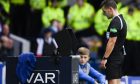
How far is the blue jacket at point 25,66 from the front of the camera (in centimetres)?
1186

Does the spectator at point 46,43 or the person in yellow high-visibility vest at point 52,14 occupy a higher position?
the person in yellow high-visibility vest at point 52,14

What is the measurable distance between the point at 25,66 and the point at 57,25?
24.9 feet

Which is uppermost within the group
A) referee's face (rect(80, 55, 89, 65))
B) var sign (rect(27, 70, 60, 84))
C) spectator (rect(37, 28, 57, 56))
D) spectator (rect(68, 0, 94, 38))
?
spectator (rect(68, 0, 94, 38))

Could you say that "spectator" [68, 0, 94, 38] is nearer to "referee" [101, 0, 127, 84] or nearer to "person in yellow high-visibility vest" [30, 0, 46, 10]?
"person in yellow high-visibility vest" [30, 0, 46, 10]

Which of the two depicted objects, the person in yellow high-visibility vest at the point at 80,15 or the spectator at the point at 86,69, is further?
the person in yellow high-visibility vest at the point at 80,15

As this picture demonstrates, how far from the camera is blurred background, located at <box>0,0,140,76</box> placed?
19109 mm

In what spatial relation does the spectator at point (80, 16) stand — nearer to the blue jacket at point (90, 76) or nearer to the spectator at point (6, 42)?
the spectator at point (6, 42)

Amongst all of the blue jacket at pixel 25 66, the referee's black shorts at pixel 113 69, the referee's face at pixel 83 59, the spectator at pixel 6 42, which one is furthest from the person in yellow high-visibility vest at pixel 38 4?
the blue jacket at pixel 25 66

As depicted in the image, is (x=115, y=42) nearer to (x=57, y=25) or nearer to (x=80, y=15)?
(x=57, y=25)

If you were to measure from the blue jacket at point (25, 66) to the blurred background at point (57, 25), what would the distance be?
6.48 meters

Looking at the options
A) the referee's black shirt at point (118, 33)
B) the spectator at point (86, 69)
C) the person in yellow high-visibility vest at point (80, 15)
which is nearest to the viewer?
the referee's black shirt at point (118, 33)

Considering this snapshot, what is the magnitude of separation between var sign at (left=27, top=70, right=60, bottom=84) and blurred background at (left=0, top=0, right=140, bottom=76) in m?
6.46

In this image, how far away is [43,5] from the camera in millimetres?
20250

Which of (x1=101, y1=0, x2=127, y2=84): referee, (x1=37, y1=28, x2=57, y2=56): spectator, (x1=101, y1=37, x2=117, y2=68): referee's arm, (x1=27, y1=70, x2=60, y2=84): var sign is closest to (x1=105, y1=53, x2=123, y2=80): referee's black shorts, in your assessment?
(x1=101, y1=0, x2=127, y2=84): referee
